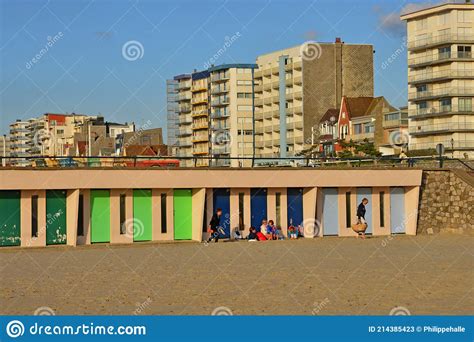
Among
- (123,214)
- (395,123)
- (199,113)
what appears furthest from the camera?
(199,113)

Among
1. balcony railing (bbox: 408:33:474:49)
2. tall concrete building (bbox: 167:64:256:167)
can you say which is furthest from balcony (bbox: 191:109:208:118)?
balcony railing (bbox: 408:33:474:49)

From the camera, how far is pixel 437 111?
92750 mm

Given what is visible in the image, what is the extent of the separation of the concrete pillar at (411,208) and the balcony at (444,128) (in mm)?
55873

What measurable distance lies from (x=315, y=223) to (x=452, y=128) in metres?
58.5

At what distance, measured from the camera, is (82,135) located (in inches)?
6821

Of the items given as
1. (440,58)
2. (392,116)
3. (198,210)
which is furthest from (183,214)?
(392,116)

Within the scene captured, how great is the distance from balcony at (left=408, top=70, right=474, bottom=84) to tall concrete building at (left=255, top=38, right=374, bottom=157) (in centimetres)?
1556

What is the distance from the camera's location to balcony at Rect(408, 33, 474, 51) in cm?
9175

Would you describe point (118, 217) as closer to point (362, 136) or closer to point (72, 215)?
point (72, 215)

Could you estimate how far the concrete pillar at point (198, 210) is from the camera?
32.5m

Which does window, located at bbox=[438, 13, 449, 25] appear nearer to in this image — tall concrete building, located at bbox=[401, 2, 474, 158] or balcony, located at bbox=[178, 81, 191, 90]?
tall concrete building, located at bbox=[401, 2, 474, 158]

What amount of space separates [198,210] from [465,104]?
2477 inches

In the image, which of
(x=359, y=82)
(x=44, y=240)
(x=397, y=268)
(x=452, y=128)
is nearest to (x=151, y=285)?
(x=397, y=268)

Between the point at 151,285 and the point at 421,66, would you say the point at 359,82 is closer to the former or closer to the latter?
the point at 421,66
